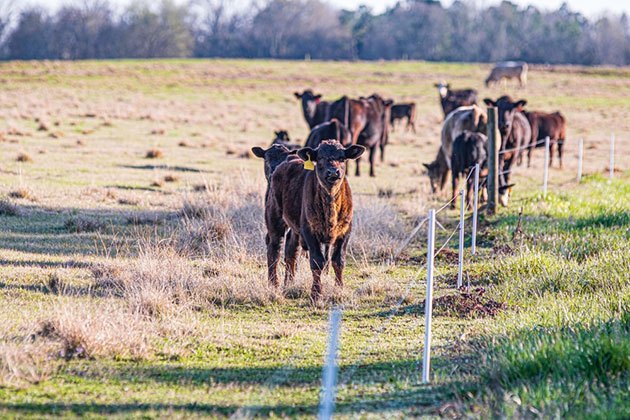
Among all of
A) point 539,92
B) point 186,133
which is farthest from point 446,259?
point 539,92

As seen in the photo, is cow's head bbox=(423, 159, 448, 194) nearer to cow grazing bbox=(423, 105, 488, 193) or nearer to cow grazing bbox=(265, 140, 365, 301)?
cow grazing bbox=(423, 105, 488, 193)

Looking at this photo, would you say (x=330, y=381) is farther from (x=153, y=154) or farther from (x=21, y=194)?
(x=153, y=154)

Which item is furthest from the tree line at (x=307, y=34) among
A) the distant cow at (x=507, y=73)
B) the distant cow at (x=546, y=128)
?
the distant cow at (x=546, y=128)

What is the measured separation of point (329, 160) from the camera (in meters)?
8.12

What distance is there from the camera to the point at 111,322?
647 cm

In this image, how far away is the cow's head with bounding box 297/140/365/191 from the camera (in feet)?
26.0

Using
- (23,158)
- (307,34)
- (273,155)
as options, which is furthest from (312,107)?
(307,34)

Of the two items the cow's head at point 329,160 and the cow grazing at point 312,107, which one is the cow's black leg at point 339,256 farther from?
the cow grazing at point 312,107

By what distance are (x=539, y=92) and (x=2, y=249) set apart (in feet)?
164

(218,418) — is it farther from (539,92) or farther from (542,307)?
(539,92)

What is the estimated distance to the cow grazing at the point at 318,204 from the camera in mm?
8164

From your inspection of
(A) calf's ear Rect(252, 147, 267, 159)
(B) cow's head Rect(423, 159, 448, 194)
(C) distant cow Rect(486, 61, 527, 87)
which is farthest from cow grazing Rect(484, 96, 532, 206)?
(C) distant cow Rect(486, 61, 527, 87)

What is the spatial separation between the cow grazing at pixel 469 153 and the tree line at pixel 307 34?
82189mm

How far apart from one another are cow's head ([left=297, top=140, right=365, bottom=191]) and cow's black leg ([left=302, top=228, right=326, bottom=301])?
541mm
